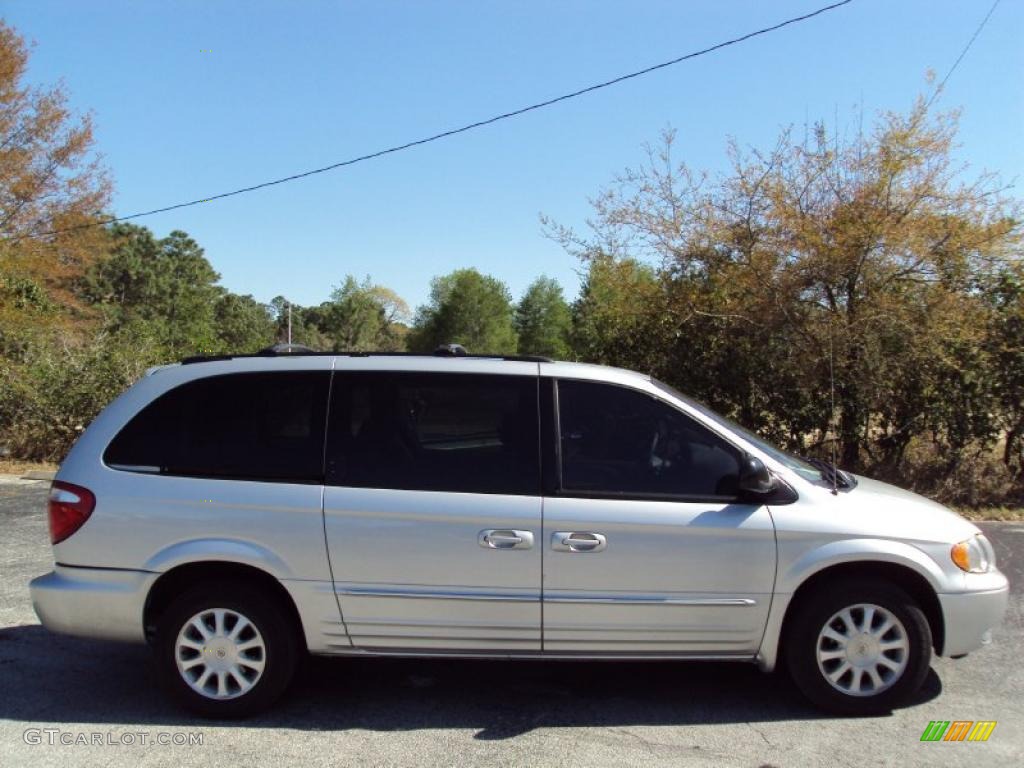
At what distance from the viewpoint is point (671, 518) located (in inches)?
155

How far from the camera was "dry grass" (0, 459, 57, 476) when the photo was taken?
12938 millimetres

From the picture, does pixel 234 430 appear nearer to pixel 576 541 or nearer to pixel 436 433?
pixel 436 433

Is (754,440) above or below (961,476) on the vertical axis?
above

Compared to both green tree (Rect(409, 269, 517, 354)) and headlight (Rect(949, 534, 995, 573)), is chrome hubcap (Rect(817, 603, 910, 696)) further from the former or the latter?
green tree (Rect(409, 269, 517, 354))

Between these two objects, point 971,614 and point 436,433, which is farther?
point 436,433

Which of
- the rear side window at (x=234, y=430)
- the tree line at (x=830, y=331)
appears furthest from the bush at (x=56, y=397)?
the rear side window at (x=234, y=430)

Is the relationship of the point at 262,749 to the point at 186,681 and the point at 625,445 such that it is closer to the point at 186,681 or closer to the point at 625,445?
the point at 186,681

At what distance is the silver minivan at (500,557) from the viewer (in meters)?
3.93

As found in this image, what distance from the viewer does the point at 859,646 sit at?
401 centimetres

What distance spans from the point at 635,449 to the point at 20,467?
1266 centimetres

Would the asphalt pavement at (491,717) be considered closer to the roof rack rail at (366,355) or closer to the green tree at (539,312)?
the roof rack rail at (366,355)

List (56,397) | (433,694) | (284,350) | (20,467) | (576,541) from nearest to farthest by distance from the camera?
(576,541) < (433,694) < (284,350) < (20,467) < (56,397)

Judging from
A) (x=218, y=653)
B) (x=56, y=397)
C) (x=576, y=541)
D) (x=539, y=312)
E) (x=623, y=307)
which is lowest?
(x=218, y=653)

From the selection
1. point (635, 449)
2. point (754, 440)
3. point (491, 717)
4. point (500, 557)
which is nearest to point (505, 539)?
point (500, 557)
